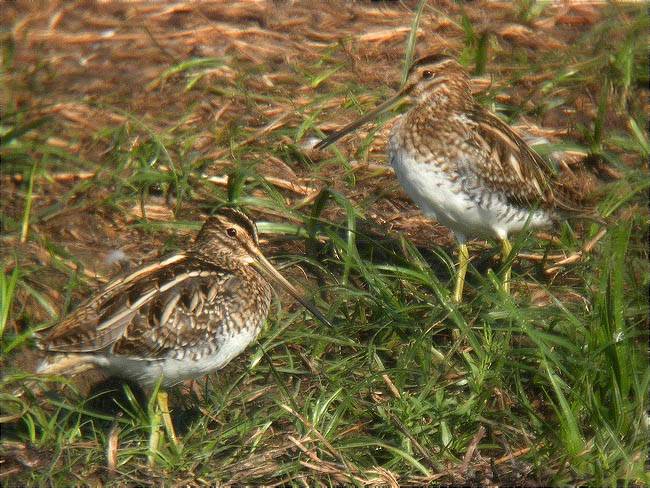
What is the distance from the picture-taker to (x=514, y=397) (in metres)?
4.64

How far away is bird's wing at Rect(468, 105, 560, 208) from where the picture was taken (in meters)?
5.34

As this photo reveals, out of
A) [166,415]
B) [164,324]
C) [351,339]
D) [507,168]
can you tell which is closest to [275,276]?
[351,339]

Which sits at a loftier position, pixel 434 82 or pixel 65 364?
pixel 434 82

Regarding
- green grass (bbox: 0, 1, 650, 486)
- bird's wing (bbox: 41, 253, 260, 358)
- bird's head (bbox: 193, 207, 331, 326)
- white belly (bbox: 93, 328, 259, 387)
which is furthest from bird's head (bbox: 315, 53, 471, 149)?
white belly (bbox: 93, 328, 259, 387)

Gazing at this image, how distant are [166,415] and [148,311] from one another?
0.42 meters

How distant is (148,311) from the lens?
4664mm

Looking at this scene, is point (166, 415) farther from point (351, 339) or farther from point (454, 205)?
point (454, 205)

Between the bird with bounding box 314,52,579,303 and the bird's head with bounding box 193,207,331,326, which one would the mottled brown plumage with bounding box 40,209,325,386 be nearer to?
the bird's head with bounding box 193,207,331,326

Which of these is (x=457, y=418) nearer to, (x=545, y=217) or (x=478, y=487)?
(x=478, y=487)

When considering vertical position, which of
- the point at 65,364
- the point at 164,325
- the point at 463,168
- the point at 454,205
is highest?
the point at 463,168

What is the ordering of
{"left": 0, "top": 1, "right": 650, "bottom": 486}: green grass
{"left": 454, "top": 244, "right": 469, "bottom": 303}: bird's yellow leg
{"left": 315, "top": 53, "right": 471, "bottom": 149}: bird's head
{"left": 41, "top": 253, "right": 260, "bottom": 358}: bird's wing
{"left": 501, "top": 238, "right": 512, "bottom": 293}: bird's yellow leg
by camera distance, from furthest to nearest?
{"left": 315, "top": 53, "right": 471, "bottom": 149}: bird's head < {"left": 454, "top": 244, "right": 469, "bottom": 303}: bird's yellow leg < {"left": 501, "top": 238, "right": 512, "bottom": 293}: bird's yellow leg < {"left": 41, "top": 253, "right": 260, "bottom": 358}: bird's wing < {"left": 0, "top": 1, "right": 650, "bottom": 486}: green grass

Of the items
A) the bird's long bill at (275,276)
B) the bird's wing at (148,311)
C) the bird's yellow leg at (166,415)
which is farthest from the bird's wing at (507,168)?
the bird's yellow leg at (166,415)

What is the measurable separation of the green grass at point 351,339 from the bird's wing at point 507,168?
0.31m

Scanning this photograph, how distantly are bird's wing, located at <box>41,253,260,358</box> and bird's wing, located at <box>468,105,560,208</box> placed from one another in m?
1.31
